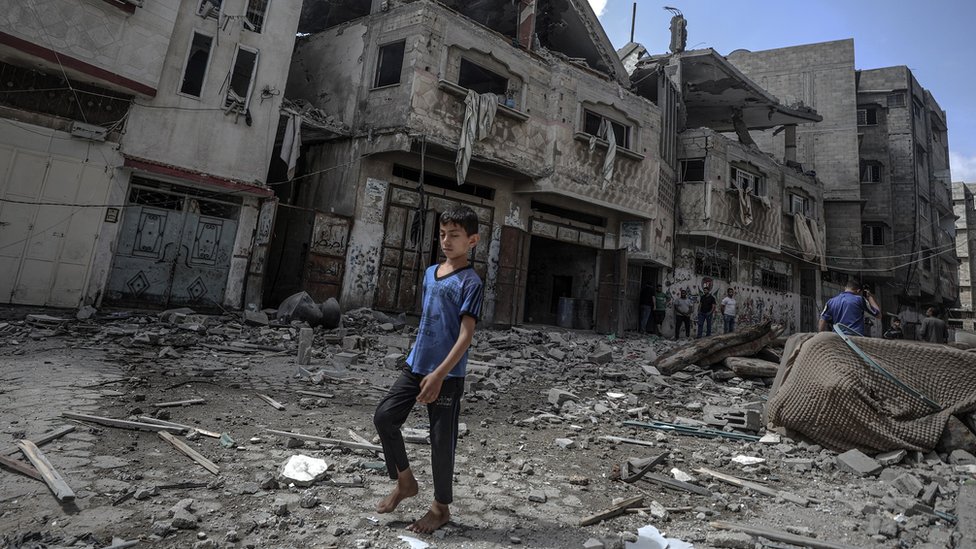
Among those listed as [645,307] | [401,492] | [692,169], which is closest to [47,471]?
[401,492]

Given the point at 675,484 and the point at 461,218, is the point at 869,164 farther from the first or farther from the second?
the point at 461,218

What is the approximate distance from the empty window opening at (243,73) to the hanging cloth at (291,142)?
3.17ft

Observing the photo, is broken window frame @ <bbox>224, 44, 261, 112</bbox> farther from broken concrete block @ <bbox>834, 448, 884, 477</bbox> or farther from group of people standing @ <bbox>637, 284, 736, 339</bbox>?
group of people standing @ <bbox>637, 284, 736, 339</bbox>

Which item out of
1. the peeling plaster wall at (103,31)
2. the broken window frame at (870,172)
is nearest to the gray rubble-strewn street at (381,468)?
the peeling plaster wall at (103,31)

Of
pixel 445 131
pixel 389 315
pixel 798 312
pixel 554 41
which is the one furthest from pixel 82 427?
pixel 798 312

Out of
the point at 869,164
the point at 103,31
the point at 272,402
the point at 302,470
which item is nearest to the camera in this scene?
the point at 302,470

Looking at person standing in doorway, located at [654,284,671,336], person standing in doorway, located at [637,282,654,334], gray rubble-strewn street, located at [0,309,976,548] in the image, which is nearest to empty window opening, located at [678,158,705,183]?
person standing in doorway, located at [637,282,654,334]

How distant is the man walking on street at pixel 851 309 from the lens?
6.20m

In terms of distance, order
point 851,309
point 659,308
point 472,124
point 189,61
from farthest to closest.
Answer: point 659,308, point 472,124, point 189,61, point 851,309

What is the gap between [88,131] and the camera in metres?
8.72

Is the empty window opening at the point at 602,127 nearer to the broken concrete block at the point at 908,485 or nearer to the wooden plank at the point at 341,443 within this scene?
the broken concrete block at the point at 908,485

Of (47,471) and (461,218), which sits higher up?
(461,218)

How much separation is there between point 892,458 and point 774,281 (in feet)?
61.8

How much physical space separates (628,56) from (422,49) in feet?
39.0
